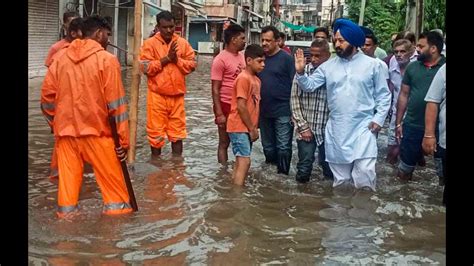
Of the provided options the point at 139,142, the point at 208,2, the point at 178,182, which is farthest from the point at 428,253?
the point at 208,2

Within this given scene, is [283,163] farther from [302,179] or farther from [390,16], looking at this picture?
[390,16]

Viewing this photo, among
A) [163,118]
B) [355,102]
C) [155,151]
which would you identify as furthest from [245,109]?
[155,151]

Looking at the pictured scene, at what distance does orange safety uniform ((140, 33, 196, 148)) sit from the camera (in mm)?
7348

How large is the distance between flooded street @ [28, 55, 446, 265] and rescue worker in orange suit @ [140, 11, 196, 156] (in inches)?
18.7

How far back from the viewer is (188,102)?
14266 millimetres

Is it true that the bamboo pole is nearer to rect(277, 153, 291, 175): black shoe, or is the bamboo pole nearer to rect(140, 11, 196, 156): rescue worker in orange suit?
rect(140, 11, 196, 156): rescue worker in orange suit

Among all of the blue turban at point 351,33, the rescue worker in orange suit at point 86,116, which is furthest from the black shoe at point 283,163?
the rescue worker in orange suit at point 86,116

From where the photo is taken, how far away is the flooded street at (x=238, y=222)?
14.1ft

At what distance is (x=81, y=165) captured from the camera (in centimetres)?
491

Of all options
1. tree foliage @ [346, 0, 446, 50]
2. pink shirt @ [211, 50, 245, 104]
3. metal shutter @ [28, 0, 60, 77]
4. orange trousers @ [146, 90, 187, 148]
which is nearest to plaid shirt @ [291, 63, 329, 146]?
pink shirt @ [211, 50, 245, 104]

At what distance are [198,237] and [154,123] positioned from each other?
303 cm

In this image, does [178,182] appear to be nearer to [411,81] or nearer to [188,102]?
[411,81]
